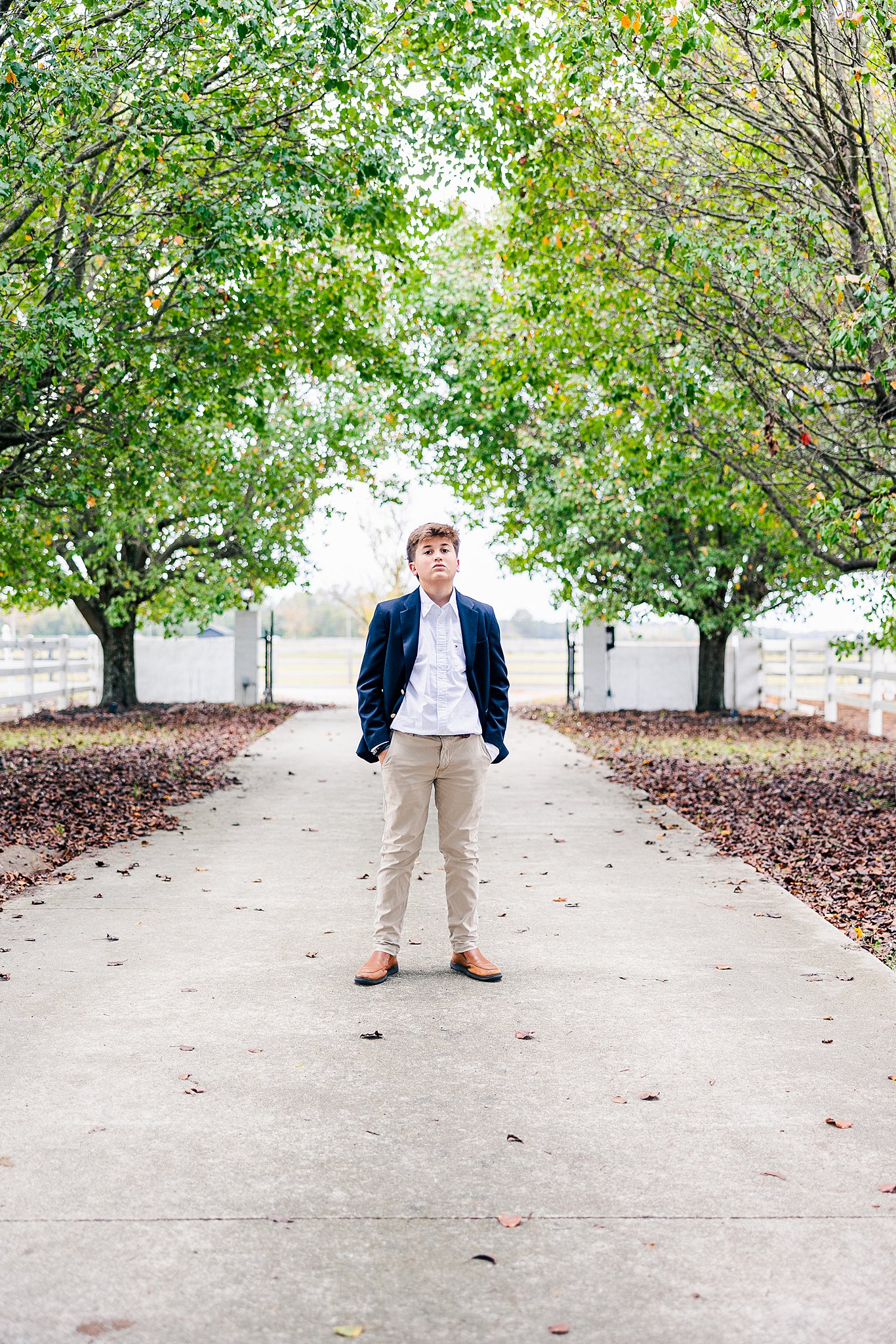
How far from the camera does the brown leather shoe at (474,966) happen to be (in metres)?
6.01

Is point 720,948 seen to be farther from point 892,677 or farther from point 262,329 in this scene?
point 892,677

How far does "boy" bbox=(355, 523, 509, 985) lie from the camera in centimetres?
596

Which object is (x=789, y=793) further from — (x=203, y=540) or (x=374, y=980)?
(x=203, y=540)

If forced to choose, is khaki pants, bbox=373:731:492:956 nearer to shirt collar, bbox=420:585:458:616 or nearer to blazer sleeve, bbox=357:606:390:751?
blazer sleeve, bbox=357:606:390:751

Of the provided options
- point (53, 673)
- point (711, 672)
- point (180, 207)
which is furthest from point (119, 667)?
point (180, 207)

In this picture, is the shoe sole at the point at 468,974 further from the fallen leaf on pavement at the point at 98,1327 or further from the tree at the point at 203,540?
the tree at the point at 203,540

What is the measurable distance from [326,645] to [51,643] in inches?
660

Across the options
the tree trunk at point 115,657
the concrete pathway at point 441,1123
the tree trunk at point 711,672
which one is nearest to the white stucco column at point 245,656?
the tree trunk at point 115,657

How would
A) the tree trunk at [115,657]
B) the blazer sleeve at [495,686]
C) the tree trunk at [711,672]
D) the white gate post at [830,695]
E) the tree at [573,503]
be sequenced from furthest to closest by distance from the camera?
the tree trunk at [115,657] < the tree trunk at [711,672] < the white gate post at [830,695] < the tree at [573,503] < the blazer sleeve at [495,686]

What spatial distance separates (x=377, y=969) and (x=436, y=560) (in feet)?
6.31

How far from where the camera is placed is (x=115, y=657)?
2441 centimetres

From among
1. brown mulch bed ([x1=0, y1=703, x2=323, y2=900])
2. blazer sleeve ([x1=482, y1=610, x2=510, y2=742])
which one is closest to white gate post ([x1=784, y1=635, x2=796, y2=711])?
brown mulch bed ([x1=0, y1=703, x2=323, y2=900])

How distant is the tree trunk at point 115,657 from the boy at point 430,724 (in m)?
19.0

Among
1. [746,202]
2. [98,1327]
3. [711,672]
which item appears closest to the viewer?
[98,1327]
